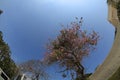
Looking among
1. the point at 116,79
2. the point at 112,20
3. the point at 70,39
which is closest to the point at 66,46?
the point at 70,39

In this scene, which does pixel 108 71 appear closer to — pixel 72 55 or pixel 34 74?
pixel 72 55

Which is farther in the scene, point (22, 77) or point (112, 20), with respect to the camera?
point (22, 77)

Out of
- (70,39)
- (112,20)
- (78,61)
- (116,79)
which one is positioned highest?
(112,20)

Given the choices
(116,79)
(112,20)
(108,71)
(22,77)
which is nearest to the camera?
(116,79)

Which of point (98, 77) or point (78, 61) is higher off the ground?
point (78, 61)

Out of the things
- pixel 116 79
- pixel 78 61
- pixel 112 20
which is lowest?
pixel 116 79

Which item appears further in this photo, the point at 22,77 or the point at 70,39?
the point at 22,77

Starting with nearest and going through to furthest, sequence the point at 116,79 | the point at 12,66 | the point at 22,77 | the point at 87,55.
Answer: the point at 116,79 → the point at 87,55 → the point at 12,66 → the point at 22,77

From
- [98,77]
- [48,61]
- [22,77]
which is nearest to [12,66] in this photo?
[22,77]

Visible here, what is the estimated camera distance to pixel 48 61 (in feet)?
107

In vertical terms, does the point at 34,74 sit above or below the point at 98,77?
above

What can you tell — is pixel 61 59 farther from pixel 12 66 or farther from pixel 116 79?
pixel 12 66

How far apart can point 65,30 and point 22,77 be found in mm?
24019

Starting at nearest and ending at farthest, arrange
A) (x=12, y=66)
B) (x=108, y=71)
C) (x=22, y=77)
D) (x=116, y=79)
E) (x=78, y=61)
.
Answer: (x=116, y=79), (x=108, y=71), (x=78, y=61), (x=12, y=66), (x=22, y=77)
